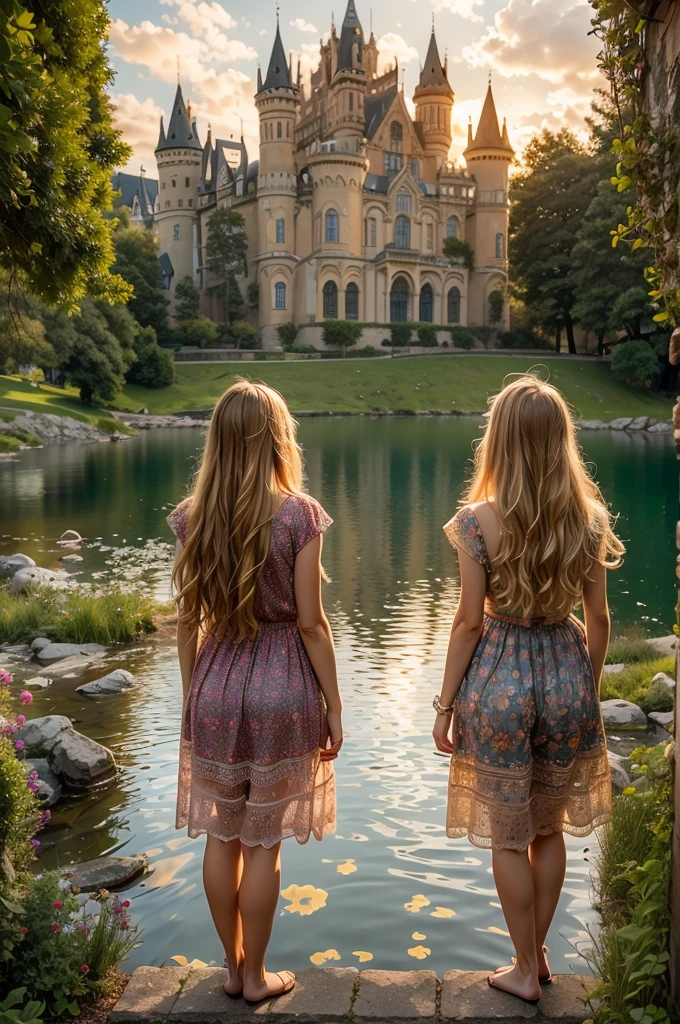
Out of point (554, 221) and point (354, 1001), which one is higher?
point (554, 221)

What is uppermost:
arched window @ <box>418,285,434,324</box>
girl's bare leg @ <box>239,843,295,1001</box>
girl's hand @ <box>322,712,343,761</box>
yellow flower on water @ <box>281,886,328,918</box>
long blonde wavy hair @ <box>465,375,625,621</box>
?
arched window @ <box>418,285,434,324</box>

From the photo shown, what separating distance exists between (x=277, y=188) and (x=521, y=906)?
61.5 m

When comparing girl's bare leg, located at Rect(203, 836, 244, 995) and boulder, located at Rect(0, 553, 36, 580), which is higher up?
girl's bare leg, located at Rect(203, 836, 244, 995)

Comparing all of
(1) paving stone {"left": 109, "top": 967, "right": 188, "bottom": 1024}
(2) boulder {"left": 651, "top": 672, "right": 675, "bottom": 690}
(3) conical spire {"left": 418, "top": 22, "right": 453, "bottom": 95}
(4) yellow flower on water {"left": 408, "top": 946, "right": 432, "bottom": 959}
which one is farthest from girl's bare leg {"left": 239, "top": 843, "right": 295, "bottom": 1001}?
(3) conical spire {"left": 418, "top": 22, "right": 453, "bottom": 95}

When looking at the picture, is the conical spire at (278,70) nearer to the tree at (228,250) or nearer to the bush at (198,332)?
the tree at (228,250)

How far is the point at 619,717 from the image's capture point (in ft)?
20.4

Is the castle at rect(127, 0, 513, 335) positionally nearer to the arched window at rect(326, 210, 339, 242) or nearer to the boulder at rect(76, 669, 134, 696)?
the arched window at rect(326, 210, 339, 242)

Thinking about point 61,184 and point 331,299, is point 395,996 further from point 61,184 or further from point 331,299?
point 331,299

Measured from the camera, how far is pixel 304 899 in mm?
3906

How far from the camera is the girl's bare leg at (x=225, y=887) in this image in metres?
2.71

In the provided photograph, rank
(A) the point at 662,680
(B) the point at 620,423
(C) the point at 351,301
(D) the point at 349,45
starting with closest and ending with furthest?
1. (A) the point at 662,680
2. (B) the point at 620,423
3. (C) the point at 351,301
4. (D) the point at 349,45

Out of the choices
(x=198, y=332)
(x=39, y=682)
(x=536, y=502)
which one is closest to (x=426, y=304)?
(x=198, y=332)

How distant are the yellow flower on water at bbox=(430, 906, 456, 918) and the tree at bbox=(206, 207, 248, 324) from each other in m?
56.8

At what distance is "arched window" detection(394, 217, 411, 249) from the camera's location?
202 ft
